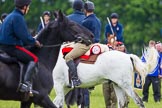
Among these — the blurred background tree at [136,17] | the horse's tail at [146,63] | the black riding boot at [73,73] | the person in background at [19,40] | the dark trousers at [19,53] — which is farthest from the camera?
the blurred background tree at [136,17]

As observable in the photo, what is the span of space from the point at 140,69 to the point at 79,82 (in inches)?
63.2

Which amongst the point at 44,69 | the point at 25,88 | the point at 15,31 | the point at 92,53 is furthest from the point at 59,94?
the point at 15,31

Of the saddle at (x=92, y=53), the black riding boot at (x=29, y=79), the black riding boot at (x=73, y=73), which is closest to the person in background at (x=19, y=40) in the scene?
the black riding boot at (x=29, y=79)

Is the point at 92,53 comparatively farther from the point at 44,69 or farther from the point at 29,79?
the point at 29,79

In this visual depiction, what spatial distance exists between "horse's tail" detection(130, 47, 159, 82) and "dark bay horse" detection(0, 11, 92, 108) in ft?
10.1

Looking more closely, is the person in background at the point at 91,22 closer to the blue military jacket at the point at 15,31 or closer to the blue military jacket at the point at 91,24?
the blue military jacket at the point at 91,24

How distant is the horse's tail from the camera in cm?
1540

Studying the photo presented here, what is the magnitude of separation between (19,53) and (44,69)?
26.3 inches

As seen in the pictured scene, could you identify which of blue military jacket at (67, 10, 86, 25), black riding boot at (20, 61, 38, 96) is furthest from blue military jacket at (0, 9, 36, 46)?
blue military jacket at (67, 10, 86, 25)

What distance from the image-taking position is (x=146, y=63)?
1650cm

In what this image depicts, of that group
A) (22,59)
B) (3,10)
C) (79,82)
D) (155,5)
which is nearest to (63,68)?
(79,82)

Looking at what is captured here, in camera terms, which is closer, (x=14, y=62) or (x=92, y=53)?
(x=14, y=62)

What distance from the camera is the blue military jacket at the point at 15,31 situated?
39.0 ft

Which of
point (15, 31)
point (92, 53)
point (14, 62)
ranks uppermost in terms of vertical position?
point (15, 31)
